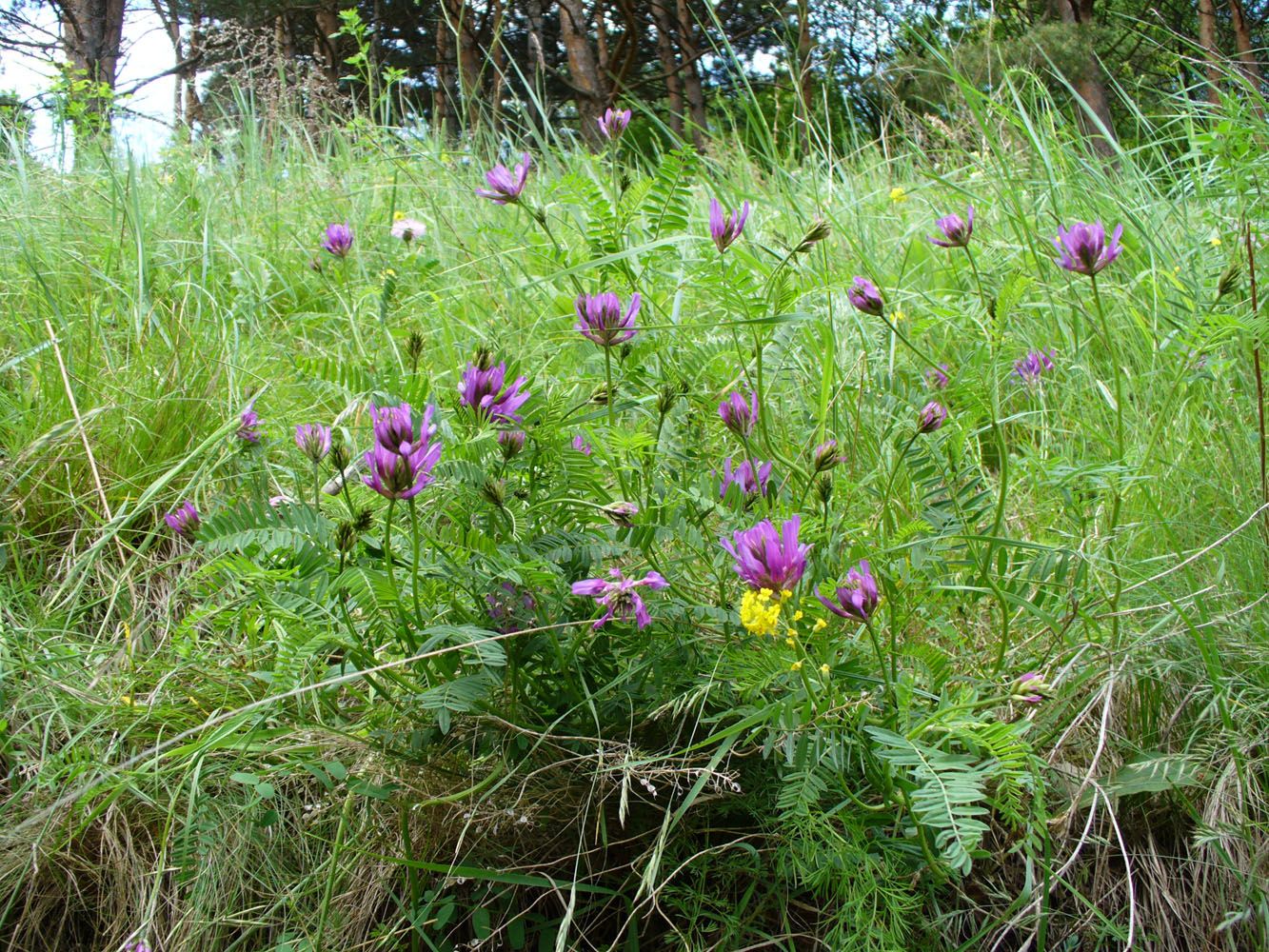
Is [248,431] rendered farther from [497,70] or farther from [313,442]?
[497,70]

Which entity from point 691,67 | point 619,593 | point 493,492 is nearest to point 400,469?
point 493,492

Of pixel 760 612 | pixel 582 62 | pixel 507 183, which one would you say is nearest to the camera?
pixel 760 612

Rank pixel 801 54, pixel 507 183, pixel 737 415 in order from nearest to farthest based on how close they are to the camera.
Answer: pixel 737 415 < pixel 507 183 < pixel 801 54

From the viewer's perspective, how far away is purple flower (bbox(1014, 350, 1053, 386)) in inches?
59.4

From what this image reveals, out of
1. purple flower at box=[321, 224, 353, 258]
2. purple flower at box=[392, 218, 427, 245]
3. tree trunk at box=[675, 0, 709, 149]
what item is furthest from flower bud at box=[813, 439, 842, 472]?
tree trunk at box=[675, 0, 709, 149]

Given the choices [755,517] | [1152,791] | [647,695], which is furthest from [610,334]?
[1152,791]

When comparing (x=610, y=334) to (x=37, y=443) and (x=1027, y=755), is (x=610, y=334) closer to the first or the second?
(x=1027, y=755)

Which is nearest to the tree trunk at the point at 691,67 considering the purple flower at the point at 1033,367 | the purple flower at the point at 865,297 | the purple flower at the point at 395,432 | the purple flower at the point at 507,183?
the purple flower at the point at 1033,367

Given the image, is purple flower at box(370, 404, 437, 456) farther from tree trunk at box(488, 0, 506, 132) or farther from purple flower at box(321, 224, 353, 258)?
tree trunk at box(488, 0, 506, 132)

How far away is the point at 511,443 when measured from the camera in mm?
971

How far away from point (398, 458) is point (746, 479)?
381 mm

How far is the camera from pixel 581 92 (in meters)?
5.93

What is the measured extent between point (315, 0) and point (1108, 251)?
10.4 metres

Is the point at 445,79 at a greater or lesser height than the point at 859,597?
greater
